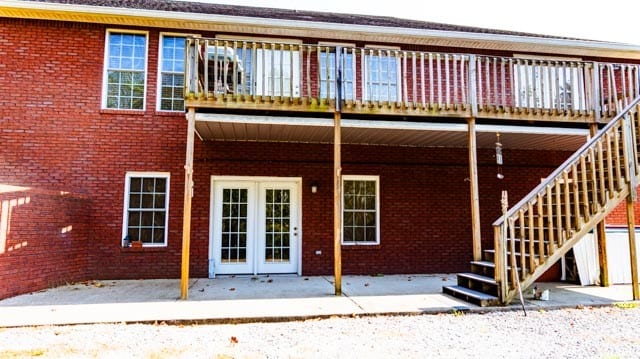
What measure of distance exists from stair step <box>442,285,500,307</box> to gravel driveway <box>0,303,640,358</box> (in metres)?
0.39

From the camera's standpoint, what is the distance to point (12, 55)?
8.46 metres

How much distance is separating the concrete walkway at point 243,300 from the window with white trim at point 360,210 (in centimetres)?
124

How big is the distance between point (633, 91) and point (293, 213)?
24.1 feet

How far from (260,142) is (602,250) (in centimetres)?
717

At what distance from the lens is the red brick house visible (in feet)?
24.6

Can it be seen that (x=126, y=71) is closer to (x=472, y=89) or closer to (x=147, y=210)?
(x=147, y=210)

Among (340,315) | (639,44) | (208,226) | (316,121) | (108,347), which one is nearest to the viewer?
(108,347)

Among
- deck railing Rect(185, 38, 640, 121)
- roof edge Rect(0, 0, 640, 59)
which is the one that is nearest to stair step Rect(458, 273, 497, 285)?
deck railing Rect(185, 38, 640, 121)

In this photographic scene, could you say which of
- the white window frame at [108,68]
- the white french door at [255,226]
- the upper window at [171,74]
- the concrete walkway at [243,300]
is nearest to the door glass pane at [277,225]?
the white french door at [255,226]

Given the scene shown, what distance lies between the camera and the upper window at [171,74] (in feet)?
29.6

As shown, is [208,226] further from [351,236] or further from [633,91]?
[633,91]

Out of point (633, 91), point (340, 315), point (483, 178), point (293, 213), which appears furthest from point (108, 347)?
point (633, 91)

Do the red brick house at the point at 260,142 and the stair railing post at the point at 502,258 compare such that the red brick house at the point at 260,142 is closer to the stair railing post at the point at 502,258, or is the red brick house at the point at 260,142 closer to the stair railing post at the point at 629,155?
the stair railing post at the point at 629,155

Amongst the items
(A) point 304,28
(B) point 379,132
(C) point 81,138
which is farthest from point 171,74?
(B) point 379,132
